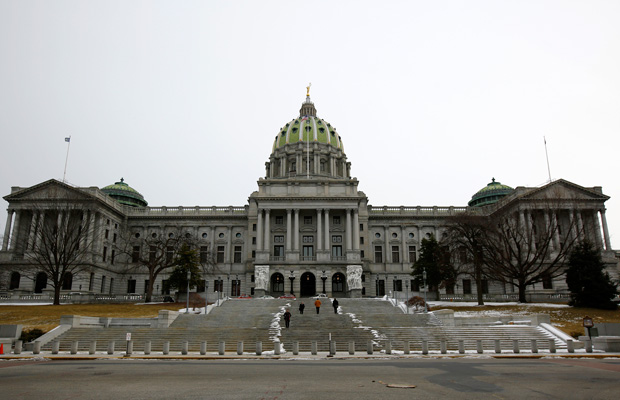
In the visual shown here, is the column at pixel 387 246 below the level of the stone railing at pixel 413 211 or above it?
below

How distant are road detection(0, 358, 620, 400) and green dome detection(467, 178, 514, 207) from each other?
7605cm

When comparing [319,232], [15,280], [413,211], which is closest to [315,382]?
[319,232]

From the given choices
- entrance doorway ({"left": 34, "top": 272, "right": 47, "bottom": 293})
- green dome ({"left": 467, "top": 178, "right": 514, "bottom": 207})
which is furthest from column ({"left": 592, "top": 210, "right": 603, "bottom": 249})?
entrance doorway ({"left": 34, "top": 272, "right": 47, "bottom": 293})

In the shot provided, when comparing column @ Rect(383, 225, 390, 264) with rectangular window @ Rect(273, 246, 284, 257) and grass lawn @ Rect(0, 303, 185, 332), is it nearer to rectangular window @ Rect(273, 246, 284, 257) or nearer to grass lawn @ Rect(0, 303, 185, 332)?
→ rectangular window @ Rect(273, 246, 284, 257)

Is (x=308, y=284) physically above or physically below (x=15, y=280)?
below

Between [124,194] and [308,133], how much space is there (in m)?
40.2

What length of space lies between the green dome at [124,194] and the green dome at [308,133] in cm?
3161

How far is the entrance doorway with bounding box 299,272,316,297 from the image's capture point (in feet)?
236

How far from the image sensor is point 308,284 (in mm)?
72375

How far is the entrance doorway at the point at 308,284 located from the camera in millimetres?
72000

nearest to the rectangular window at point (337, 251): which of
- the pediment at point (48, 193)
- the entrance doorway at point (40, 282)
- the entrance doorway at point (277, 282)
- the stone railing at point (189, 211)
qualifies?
the entrance doorway at point (277, 282)

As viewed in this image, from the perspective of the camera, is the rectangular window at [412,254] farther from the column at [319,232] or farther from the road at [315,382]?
the road at [315,382]

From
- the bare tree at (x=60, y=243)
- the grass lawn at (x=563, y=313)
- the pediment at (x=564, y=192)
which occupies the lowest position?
the grass lawn at (x=563, y=313)

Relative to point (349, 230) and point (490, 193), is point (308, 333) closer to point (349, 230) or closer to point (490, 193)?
point (349, 230)
